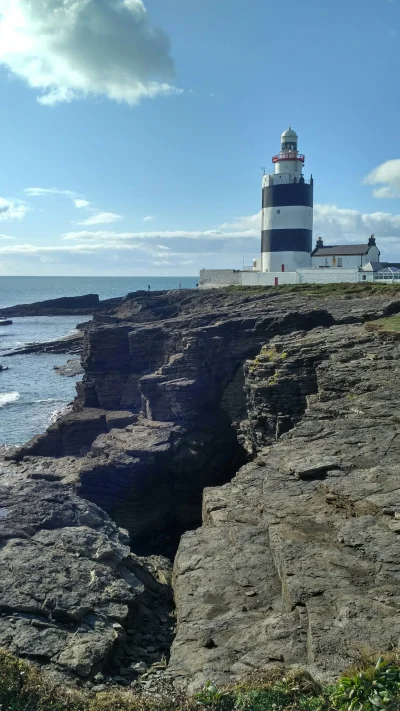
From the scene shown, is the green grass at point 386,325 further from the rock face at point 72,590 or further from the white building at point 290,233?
the white building at point 290,233

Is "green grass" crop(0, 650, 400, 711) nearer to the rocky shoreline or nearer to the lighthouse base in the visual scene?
the rocky shoreline

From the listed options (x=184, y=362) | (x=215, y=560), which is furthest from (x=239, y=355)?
(x=215, y=560)

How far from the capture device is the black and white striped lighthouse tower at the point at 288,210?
68.1m

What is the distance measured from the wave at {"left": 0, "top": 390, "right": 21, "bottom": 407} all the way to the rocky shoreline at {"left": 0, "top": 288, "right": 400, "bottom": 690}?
19847mm

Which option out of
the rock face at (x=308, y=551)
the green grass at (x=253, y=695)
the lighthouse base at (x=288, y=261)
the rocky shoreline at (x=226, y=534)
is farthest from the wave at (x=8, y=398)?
the green grass at (x=253, y=695)

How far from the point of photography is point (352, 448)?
1497 cm

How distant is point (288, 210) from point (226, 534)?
5896cm

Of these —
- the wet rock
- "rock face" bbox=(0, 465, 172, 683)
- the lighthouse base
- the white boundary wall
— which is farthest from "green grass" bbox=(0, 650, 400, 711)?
the lighthouse base

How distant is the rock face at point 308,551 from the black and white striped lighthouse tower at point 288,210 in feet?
166

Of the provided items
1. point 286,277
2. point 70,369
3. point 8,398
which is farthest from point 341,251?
point 8,398

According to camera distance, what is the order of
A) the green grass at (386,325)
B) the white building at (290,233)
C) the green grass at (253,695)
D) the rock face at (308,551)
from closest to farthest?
the green grass at (253,695) < the rock face at (308,551) < the green grass at (386,325) < the white building at (290,233)

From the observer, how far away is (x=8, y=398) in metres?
49.1

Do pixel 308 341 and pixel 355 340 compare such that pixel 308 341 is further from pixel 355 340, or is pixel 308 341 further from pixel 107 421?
pixel 107 421

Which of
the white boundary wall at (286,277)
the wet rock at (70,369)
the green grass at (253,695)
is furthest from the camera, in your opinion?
the white boundary wall at (286,277)
